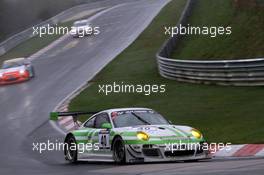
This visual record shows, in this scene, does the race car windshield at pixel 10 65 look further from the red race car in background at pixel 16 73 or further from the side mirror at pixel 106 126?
the side mirror at pixel 106 126

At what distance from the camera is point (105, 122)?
14.8m

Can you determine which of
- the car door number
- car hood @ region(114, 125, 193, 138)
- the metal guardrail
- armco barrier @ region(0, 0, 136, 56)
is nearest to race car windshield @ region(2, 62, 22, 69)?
the metal guardrail

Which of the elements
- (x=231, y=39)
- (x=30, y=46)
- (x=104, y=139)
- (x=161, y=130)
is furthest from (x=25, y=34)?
(x=161, y=130)

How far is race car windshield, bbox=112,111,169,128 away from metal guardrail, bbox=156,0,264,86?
8.64 meters

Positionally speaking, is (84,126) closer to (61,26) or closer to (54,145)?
(54,145)

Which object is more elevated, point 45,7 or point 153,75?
point 153,75

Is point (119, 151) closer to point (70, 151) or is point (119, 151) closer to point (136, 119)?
point (136, 119)

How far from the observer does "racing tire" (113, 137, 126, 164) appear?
43.7ft

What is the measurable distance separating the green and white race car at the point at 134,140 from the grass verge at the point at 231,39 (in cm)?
1447

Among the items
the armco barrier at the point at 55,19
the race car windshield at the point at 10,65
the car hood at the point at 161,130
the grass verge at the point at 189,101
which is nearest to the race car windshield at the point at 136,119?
the car hood at the point at 161,130

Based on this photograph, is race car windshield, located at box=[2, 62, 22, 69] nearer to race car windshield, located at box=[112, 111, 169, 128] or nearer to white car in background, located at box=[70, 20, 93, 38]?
white car in background, located at box=[70, 20, 93, 38]

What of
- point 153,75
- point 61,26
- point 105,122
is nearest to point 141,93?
point 153,75

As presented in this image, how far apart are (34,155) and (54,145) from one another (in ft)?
6.31

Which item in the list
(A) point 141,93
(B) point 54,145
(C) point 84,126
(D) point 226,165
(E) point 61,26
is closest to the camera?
(D) point 226,165
